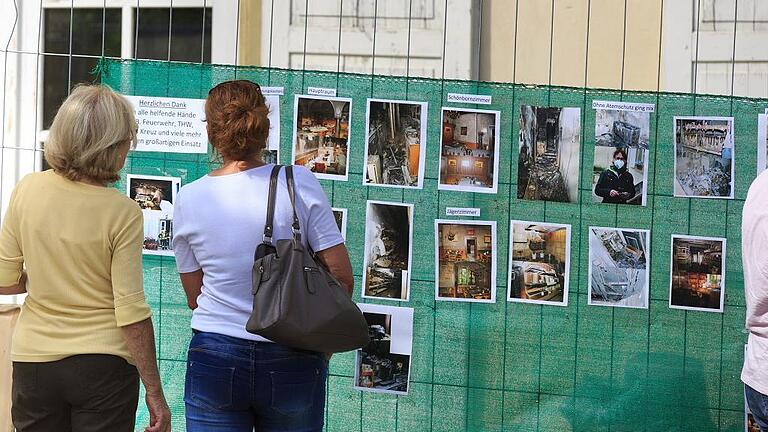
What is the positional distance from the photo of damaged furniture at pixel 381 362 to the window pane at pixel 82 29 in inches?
105

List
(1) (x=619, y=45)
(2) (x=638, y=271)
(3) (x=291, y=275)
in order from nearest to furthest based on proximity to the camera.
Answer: (3) (x=291, y=275) < (2) (x=638, y=271) < (1) (x=619, y=45)

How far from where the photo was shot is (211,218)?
2.82 m

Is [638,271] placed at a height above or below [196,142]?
below

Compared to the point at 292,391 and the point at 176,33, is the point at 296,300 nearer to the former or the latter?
the point at 292,391

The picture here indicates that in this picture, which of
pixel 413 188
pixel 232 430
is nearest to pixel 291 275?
pixel 232 430

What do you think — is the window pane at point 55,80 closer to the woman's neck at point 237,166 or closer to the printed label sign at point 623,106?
the printed label sign at point 623,106

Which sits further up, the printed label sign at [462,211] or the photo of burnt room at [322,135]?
the photo of burnt room at [322,135]

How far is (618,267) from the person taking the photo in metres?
4.05

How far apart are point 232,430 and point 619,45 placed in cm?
325

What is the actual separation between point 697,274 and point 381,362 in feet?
4.35

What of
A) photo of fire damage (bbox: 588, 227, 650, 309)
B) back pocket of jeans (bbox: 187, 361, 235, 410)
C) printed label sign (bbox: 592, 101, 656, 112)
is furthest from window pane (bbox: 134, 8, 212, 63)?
back pocket of jeans (bbox: 187, 361, 235, 410)

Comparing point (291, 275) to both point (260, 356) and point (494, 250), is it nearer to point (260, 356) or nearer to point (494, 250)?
point (260, 356)

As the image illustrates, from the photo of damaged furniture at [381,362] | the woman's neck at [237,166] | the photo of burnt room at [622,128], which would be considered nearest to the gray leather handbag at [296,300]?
the woman's neck at [237,166]

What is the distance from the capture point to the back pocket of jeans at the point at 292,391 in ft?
9.11
